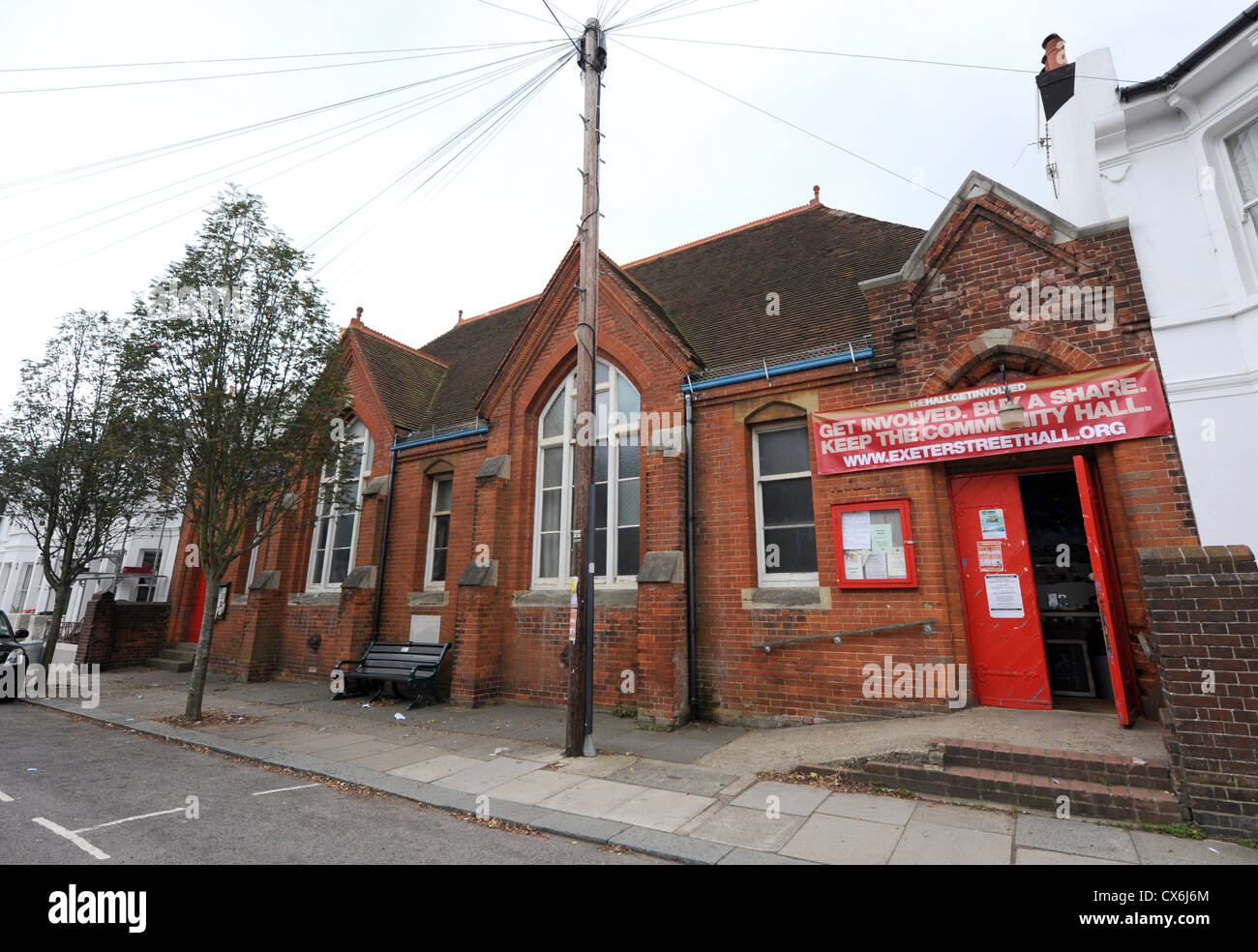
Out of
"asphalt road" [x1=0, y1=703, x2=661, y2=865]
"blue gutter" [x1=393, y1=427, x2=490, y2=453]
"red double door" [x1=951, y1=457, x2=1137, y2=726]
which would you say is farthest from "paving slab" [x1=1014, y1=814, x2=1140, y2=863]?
"blue gutter" [x1=393, y1=427, x2=490, y2=453]

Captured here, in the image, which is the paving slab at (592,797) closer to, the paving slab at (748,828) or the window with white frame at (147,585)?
the paving slab at (748,828)

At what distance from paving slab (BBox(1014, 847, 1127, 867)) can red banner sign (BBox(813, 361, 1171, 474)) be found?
4.41 m

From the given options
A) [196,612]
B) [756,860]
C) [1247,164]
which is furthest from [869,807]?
[196,612]

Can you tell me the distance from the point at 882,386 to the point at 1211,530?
3.68m

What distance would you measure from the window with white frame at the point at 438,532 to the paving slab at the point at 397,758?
498cm

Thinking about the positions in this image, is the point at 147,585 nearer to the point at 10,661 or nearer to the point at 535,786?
the point at 10,661

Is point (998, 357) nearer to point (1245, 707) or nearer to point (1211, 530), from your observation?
point (1211, 530)

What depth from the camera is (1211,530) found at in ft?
19.8

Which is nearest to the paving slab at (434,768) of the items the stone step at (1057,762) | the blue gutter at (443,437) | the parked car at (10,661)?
the stone step at (1057,762)

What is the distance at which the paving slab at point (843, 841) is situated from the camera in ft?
14.2

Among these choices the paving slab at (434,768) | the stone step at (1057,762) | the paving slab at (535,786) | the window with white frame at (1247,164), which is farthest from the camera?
the paving slab at (434,768)

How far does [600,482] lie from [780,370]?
3750mm
